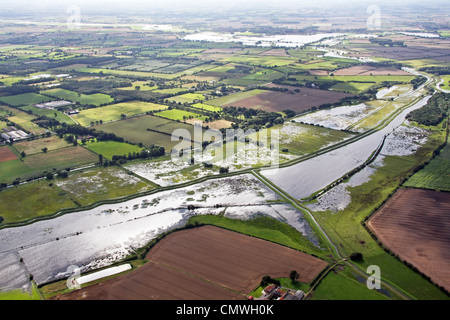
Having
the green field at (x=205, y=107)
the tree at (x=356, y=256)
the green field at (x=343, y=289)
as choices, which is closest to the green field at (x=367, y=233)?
the tree at (x=356, y=256)

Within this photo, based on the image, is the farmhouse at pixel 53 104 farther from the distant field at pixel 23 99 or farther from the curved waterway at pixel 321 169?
the curved waterway at pixel 321 169

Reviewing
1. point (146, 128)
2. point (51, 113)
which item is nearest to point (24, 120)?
point (51, 113)

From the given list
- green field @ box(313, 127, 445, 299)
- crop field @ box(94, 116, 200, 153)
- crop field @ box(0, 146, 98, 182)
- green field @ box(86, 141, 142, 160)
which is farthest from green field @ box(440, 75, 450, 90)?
crop field @ box(0, 146, 98, 182)

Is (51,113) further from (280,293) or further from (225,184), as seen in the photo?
(280,293)

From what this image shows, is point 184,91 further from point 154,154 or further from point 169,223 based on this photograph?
point 169,223

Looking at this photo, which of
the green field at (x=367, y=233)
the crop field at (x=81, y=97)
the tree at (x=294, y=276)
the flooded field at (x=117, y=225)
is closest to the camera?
the green field at (x=367, y=233)

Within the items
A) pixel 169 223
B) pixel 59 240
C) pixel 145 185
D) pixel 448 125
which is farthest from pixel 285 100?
pixel 59 240
